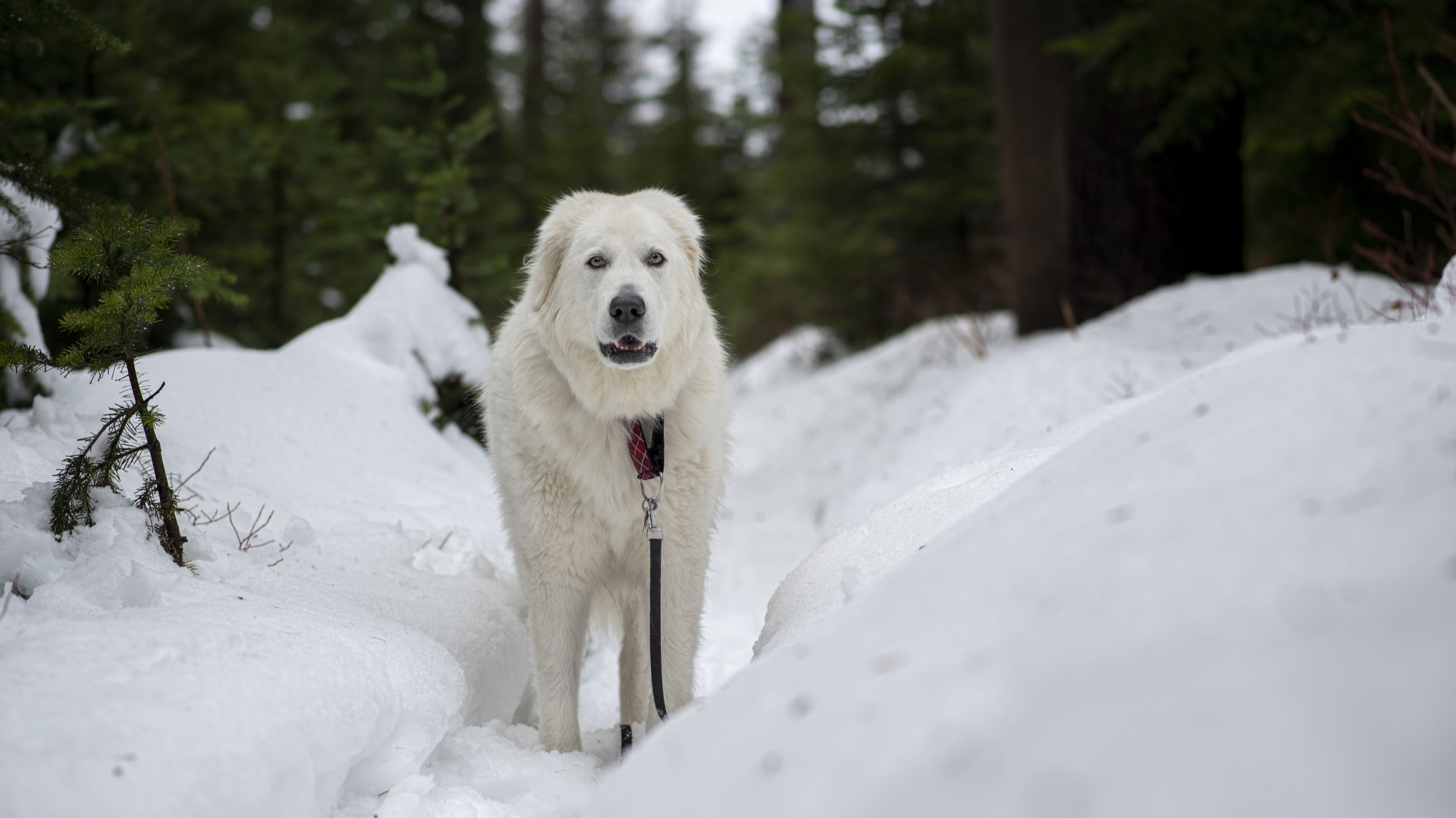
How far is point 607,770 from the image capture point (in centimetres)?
315

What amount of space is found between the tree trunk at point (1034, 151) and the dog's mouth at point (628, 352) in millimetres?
6115

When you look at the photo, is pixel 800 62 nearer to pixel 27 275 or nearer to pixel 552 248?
pixel 552 248

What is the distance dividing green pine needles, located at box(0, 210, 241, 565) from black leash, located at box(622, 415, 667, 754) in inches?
63.3

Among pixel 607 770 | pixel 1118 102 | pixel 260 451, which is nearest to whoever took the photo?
pixel 607 770

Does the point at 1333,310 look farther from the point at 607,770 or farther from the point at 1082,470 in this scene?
the point at 607,770

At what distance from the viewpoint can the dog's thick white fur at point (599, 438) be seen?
3.36 m

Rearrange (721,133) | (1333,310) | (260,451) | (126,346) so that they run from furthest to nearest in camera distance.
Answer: (721,133), (1333,310), (260,451), (126,346)

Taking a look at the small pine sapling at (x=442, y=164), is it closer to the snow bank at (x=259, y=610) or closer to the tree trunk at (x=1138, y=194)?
the snow bank at (x=259, y=610)

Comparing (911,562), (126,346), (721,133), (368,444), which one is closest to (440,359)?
(368,444)

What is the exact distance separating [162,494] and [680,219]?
217 cm

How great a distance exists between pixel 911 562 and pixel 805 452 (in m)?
7.22

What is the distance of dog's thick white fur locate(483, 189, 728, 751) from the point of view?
3357mm

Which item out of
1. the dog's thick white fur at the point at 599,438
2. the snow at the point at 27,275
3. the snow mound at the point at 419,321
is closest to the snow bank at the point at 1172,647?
the dog's thick white fur at the point at 599,438

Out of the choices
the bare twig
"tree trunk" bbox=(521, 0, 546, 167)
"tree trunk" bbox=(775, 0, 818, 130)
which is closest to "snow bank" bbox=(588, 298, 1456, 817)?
the bare twig
